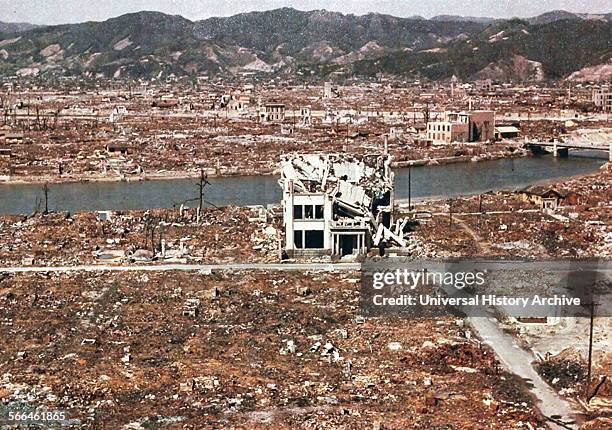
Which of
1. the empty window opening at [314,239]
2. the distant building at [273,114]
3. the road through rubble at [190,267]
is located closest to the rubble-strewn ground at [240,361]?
the road through rubble at [190,267]

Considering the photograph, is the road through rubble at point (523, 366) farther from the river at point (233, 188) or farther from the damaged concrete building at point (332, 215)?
the river at point (233, 188)

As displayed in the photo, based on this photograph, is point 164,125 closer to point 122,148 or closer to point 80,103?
point 122,148

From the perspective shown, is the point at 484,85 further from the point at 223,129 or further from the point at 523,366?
the point at 523,366

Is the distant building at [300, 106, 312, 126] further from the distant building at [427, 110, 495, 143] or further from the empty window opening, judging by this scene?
the empty window opening

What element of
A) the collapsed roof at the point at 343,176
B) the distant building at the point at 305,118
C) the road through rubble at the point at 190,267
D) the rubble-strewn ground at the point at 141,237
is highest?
the distant building at the point at 305,118

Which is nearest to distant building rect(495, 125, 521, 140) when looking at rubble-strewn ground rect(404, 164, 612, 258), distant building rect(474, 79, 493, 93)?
rubble-strewn ground rect(404, 164, 612, 258)

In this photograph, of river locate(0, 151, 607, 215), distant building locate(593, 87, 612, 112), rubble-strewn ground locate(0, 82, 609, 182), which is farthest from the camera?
distant building locate(593, 87, 612, 112)
